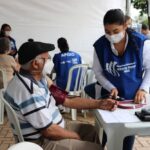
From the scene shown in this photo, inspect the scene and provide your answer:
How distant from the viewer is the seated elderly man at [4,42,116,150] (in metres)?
1.89

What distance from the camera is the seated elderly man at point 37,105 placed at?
6.20 ft

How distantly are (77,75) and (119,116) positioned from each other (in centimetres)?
283

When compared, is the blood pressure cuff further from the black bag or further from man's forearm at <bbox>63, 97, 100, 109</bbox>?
the black bag

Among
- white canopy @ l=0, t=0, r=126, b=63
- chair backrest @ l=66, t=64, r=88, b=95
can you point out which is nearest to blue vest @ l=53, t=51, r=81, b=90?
chair backrest @ l=66, t=64, r=88, b=95

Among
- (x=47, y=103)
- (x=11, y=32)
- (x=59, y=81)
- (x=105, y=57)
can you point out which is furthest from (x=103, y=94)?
(x=11, y=32)

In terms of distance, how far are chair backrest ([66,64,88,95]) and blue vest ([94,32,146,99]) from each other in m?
2.32

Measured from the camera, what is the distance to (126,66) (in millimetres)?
2266

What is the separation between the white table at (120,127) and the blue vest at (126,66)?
0.40 meters

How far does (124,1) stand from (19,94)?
538 cm

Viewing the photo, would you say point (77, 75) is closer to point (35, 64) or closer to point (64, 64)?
point (64, 64)

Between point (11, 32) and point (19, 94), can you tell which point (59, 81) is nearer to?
point (11, 32)

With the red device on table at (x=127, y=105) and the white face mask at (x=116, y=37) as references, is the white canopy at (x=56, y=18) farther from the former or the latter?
the red device on table at (x=127, y=105)

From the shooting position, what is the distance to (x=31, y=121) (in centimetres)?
189

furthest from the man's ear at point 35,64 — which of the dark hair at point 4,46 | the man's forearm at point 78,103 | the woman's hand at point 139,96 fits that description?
the dark hair at point 4,46
